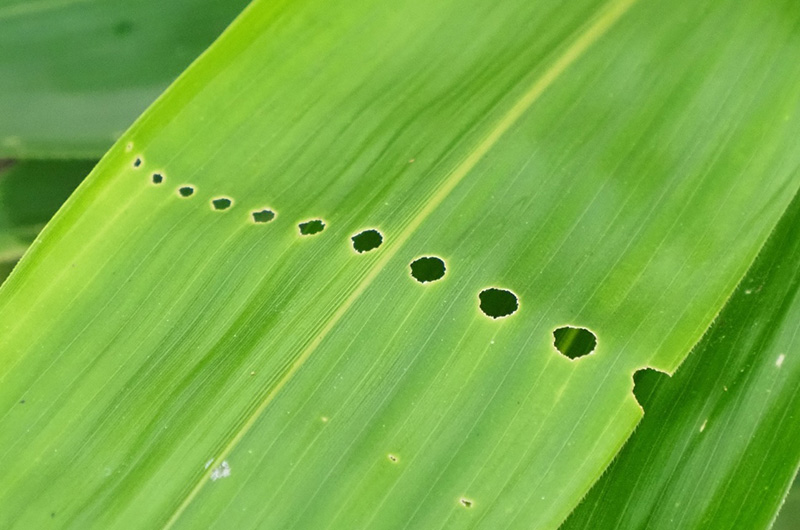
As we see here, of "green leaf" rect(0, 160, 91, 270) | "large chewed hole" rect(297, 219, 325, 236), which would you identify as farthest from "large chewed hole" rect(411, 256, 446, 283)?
"green leaf" rect(0, 160, 91, 270)

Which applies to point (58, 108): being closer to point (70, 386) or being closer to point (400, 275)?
point (70, 386)

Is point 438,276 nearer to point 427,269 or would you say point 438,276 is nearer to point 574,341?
point 427,269

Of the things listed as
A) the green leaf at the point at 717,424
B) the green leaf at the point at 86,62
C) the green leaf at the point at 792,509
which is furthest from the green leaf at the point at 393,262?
the green leaf at the point at 792,509

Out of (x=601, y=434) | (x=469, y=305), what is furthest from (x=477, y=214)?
(x=601, y=434)

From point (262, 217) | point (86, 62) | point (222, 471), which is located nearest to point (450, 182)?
point (262, 217)

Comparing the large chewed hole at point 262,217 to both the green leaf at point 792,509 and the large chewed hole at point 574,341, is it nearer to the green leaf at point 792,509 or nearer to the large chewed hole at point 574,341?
the large chewed hole at point 574,341

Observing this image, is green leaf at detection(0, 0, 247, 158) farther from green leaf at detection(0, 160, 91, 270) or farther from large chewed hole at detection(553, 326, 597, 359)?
large chewed hole at detection(553, 326, 597, 359)
